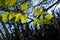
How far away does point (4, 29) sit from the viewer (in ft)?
11.7

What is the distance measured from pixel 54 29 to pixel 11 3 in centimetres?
411

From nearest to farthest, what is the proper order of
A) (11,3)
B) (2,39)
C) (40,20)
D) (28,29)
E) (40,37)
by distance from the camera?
1. (11,3)
2. (40,20)
3. (2,39)
4. (28,29)
5. (40,37)

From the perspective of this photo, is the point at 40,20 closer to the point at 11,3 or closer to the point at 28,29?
the point at 11,3

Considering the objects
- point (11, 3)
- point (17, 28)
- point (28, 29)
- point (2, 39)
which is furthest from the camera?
point (28, 29)

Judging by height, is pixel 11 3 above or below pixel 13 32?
above

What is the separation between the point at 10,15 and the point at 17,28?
3246 millimetres

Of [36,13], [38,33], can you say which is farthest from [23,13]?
[38,33]

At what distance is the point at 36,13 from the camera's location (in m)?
0.77

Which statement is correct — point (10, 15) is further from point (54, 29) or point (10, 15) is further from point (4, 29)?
point (54, 29)

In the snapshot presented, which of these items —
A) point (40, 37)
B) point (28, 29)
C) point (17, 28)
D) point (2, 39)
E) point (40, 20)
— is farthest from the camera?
point (40, 37)

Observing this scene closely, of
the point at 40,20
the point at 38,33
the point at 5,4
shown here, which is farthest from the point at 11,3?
the point at 38,33

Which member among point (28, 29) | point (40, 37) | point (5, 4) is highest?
point (5, 4)

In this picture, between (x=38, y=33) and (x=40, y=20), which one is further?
(x=38, y=33)

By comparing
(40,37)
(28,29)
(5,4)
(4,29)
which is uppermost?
(5,4)
